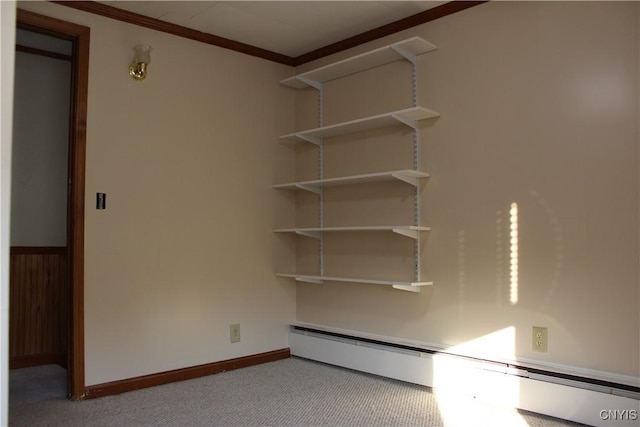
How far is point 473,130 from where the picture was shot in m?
2.94

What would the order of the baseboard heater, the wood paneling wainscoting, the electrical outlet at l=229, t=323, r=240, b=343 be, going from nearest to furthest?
the baseboard heater → the electrical outlet at l=229, t=323, r=240, b=343 → the wood paneling wainscoting

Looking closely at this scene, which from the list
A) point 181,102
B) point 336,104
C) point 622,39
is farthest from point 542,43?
point 181,102

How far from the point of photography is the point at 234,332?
359cm

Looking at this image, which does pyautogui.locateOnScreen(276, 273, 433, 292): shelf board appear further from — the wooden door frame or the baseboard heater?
the wooden door frame

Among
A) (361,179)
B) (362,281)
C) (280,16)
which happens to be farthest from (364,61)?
(362,281)

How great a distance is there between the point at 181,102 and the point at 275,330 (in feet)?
5.76

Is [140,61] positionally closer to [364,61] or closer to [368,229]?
[364,61]

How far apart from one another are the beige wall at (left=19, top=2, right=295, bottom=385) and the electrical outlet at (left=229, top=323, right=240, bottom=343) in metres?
0.05

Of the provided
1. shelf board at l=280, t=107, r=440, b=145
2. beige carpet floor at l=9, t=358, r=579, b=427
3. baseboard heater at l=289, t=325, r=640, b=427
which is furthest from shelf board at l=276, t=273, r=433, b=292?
shelf board at l=280, t=107, r=440, b=145

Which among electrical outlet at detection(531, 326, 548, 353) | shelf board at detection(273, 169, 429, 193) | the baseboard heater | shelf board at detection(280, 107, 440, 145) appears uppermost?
shelf board at detection(280, 107, 440, 145)

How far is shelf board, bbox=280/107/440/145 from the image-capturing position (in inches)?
120

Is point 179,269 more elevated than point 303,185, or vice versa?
point 303,185

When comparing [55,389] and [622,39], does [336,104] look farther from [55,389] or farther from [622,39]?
[55,389]

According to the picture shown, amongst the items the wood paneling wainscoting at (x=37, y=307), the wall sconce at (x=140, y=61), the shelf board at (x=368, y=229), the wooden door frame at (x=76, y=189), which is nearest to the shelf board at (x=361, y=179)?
the shelf board at (x=368, y=229)
